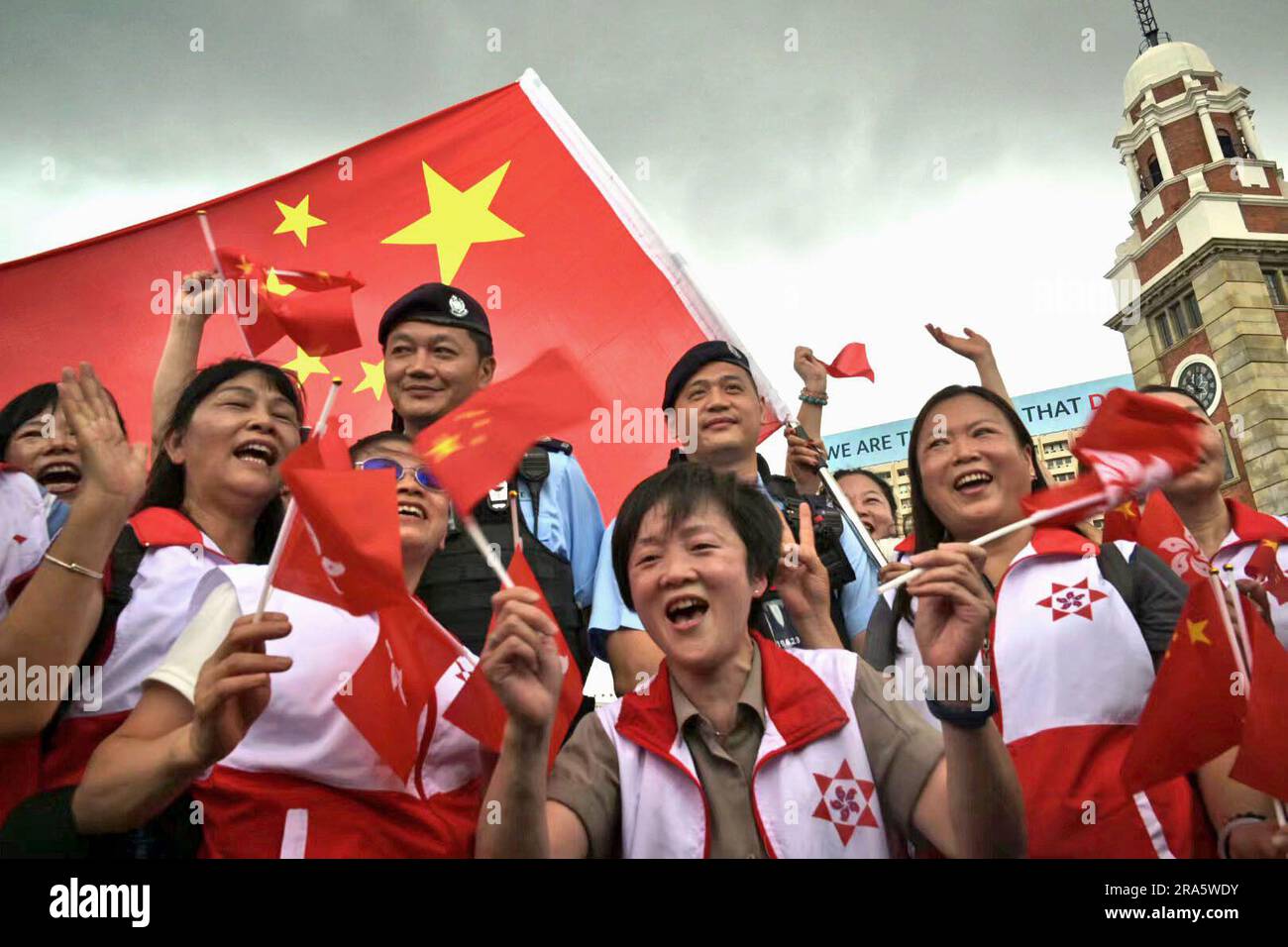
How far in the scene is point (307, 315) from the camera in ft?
10.9

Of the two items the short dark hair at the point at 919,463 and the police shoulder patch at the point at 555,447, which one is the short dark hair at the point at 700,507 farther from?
the police shoulder patch at the point at 555,447

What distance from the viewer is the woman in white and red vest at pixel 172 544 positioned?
2338 millimetres

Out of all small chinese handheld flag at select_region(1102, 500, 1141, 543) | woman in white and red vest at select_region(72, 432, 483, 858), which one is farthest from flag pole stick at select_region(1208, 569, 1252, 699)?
woman in white and red vest at select_region(72, 432, 483, 858)

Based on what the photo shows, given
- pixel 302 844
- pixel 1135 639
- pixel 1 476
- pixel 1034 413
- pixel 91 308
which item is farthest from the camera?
pixel 1034 413

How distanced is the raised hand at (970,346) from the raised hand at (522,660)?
9.62 ft

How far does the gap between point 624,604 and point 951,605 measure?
1.38 meters

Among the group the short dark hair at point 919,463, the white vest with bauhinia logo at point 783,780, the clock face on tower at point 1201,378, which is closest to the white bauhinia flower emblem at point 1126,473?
the white vest with bauhinia logo at point 783,780

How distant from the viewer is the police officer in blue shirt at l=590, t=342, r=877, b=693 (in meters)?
3.32

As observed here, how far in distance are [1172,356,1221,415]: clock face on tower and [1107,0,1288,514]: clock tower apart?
3 centimetres

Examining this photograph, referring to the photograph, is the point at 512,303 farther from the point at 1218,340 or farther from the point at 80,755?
the point at 1218,340

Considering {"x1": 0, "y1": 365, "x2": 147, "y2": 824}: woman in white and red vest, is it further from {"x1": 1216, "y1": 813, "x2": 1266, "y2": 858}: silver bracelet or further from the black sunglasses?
{"x1": 1216, "y1": 813, "x2": 1266, "y2": 858}: silver bracelet

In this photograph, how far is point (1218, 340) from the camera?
21.4 m
